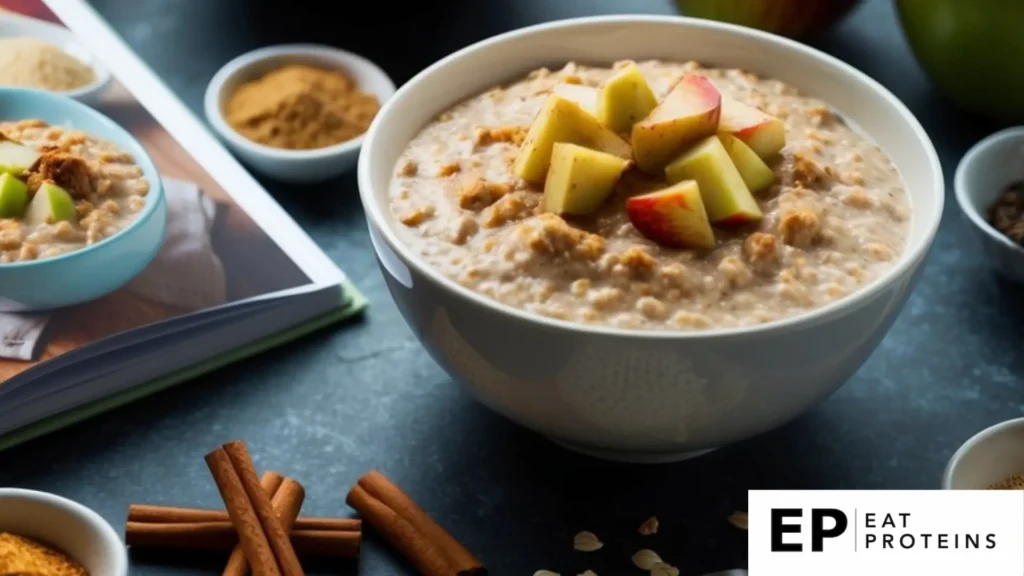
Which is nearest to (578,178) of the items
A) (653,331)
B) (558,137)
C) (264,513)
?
(558,137)

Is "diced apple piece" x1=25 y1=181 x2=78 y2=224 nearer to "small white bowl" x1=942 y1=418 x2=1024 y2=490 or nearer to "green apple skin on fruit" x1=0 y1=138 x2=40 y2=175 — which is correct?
"green apple skin on fruit" x1=0 y1=138 x2=40 y2=175

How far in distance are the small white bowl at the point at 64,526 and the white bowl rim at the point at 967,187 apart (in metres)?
0.94

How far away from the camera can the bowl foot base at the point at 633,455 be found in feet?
4.01

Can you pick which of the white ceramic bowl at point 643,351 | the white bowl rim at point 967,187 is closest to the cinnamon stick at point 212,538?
the white ceramic bowl at point 643,351

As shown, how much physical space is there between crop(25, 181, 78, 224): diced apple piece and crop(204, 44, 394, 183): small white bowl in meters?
0.31

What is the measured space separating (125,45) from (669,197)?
89 centimetres

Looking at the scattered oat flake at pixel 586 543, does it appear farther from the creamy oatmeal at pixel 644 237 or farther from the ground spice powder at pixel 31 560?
the ground spice powder at pixel 31 560

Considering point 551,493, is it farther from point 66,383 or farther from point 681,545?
point 66,383

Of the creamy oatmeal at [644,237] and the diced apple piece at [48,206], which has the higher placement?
the creamy oatmeal at [644,237]

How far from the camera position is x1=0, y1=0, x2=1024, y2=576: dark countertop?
1.20m

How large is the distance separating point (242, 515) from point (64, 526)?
0.47ft

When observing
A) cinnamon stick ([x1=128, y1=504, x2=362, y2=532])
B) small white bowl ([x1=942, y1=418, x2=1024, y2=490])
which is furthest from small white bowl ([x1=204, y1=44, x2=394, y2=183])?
small white bowl ([x1=942, y1=418, x2=1024, y2=490])

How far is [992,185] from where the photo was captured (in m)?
1.53

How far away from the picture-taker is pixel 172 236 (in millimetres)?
1420
